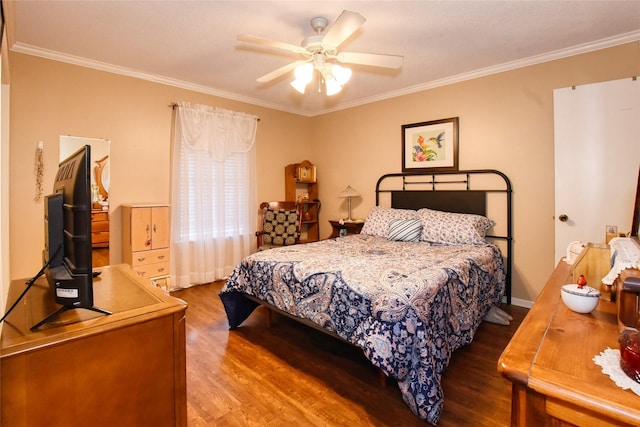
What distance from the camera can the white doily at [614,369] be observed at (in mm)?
641

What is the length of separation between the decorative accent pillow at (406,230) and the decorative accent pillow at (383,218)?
14 centimetres

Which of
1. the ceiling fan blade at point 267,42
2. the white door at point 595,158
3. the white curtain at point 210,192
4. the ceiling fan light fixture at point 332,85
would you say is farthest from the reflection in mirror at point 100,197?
the white door at point 595,158

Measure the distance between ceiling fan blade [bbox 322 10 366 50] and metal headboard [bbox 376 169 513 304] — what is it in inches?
91.5

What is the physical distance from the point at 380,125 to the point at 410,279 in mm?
2956

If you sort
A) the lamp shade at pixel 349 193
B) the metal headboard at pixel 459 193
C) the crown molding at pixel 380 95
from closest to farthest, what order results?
the crown molding at pixel 380 95 → the metal headboard at pixel 459 193 → the lamp shade at pixel 349 193

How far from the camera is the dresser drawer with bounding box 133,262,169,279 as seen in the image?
11.2 feet

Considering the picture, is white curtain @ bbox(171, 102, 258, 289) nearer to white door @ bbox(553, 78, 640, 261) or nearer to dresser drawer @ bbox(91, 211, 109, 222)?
dresser drawer @ bbox(91, 211, 109, 222)

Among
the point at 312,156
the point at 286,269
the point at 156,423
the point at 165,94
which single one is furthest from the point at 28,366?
the point at 312,156

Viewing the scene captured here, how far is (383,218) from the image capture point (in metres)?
3.90

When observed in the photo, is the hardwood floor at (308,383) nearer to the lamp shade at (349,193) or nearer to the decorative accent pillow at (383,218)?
the decorative accent pillow at (383,218)

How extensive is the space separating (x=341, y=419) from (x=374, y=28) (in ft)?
9.05

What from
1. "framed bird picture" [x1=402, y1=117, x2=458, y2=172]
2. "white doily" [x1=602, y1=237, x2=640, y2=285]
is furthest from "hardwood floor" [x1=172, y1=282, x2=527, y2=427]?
"framed bird picture" [x1=402, y1=117, x2=458, y2=172]

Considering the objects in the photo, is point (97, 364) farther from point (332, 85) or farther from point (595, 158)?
point (595, 158)

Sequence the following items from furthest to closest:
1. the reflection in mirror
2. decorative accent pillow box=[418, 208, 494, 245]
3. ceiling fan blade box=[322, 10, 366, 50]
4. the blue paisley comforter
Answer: the reflection in mirror → decorative accent pillow box=[418, 208, 494, 245] → ceiling fan blade box=[322, 10, 366, 50] → the blue paisley comforter
